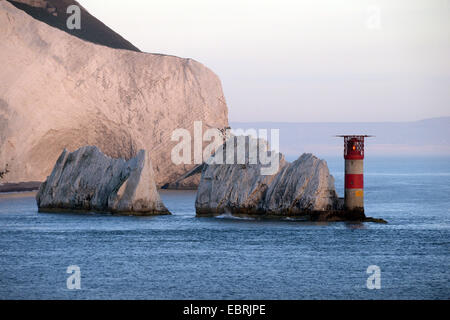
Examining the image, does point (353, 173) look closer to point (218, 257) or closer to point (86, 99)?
point (218, 257)

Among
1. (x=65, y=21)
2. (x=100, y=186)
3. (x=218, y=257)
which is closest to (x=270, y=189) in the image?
(x=218, y=257)

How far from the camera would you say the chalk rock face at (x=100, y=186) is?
5666 centimetres

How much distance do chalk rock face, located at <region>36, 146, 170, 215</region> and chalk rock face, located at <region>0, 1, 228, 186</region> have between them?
1977 cm

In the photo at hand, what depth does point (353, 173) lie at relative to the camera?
167 ft

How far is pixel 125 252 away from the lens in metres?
42.3

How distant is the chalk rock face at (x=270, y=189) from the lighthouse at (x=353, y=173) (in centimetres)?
126

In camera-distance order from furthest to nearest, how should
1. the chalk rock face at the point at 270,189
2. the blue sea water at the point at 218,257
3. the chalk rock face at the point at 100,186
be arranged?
the chalk rock face at the point at 100,186 → the chalk rock face at the point at 270,189 → the blue sea water at the point at 218,257

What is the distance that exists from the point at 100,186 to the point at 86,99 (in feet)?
95.4

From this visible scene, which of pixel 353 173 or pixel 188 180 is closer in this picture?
pixel 353 173

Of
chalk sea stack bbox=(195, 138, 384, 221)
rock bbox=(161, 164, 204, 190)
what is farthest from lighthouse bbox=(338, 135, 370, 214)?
rock bbox=(161, 164, 204, 190)

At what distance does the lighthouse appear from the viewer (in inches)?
2000

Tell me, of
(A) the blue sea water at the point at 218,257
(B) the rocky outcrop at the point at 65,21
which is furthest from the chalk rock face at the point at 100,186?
(B) the rocky outcrop at the point at 65,21

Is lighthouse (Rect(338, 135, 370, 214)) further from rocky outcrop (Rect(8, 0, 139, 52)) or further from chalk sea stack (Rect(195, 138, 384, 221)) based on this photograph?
rocky outcrop (Rect(8, 0, 139, 52))

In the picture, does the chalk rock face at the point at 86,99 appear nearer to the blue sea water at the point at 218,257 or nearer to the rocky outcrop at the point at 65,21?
the rocky outcrop at the point at 65,21
